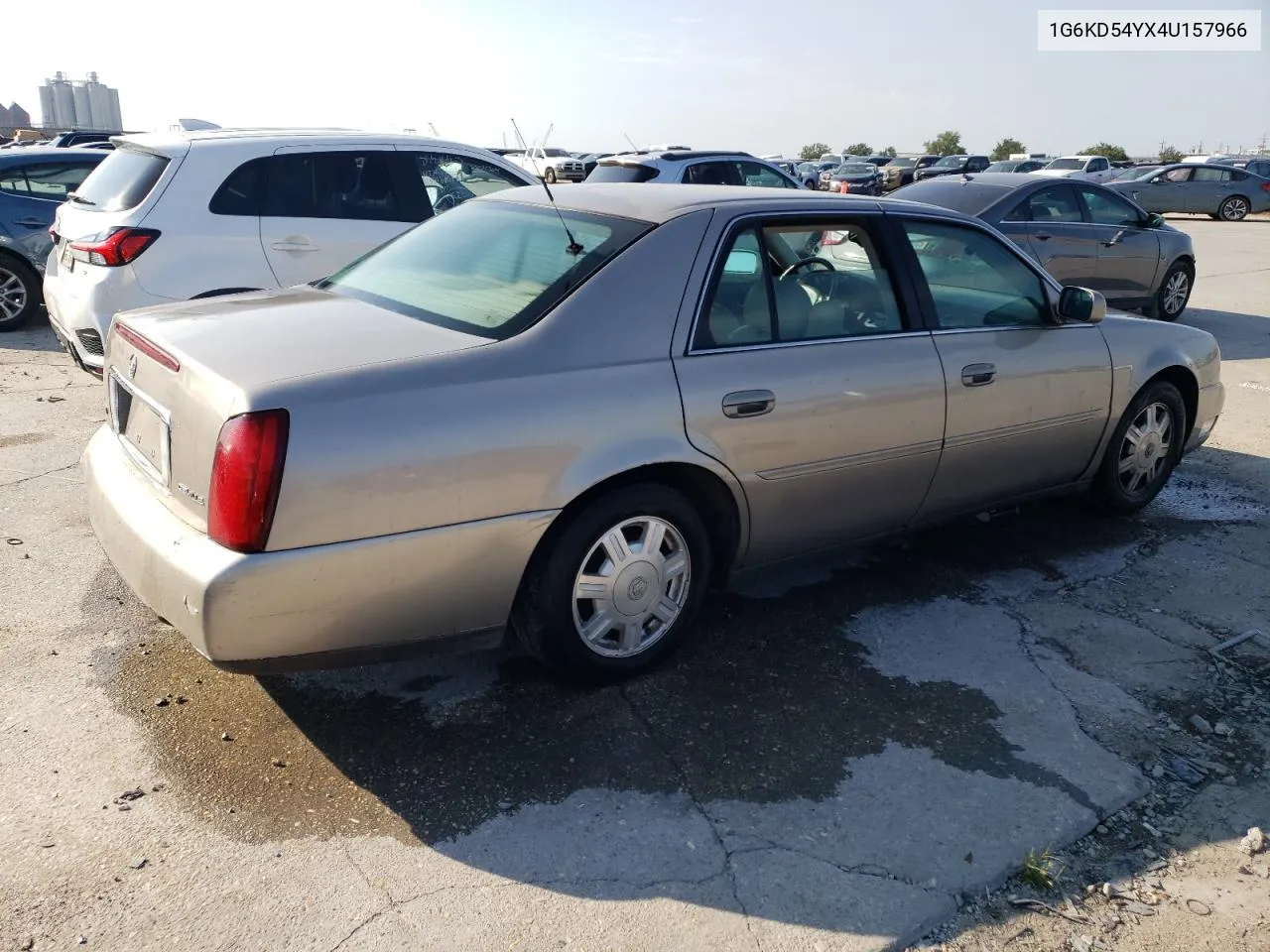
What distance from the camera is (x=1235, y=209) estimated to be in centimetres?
2795

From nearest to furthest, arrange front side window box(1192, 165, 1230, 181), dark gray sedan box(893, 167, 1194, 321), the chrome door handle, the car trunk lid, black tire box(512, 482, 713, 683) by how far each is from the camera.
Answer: the car trunk lid
black tire box(512, 482, 713, 683)
the chrome door handle
dark gray sedan box(893, 167, 1194, 321)
front side window box(1192, 165, 1230, 181)

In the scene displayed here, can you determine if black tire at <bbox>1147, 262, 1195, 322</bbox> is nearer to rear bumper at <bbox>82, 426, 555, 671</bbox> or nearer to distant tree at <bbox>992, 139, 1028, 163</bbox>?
rear bumper at <bbox>82, 426, 555, 671</bbox>

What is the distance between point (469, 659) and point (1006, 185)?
761cm

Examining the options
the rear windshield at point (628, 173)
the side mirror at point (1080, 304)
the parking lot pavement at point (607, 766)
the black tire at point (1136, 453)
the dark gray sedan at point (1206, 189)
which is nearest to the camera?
the parking lot pavement at point (607, 766)

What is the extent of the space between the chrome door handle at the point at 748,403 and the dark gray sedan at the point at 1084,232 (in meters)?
6.21

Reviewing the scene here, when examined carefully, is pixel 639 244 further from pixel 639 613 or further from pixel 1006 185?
pixel 1006 185

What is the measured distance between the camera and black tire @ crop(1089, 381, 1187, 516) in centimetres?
509

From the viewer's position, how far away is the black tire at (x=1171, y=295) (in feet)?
35.4

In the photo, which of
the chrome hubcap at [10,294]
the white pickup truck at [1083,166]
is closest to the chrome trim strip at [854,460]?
the chrome hubcap at [10,294]

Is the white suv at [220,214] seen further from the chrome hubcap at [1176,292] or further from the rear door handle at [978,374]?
the chrome hubcap at [1176,292]

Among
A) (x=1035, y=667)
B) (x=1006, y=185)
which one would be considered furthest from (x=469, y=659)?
(x=1006, y=185)

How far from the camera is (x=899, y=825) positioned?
116 inches

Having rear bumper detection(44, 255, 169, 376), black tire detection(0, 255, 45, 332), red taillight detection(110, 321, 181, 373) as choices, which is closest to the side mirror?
red taillight detection(110, 321, 181, 373)

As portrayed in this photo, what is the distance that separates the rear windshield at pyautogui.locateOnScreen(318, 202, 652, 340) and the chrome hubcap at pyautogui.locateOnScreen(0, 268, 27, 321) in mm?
6730
